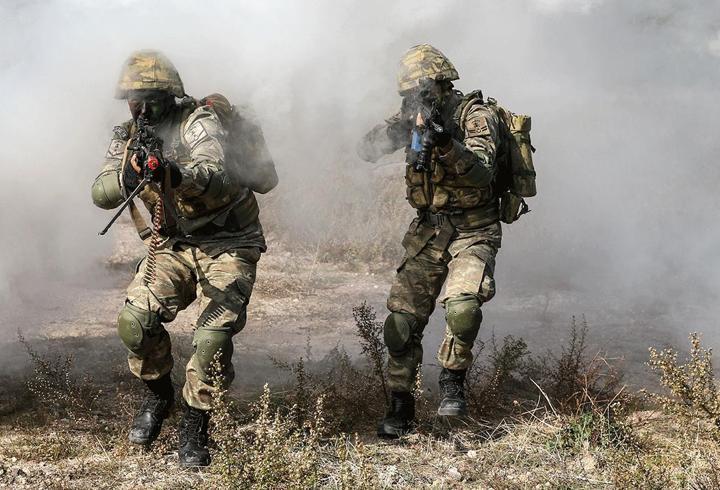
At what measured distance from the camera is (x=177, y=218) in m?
4.27

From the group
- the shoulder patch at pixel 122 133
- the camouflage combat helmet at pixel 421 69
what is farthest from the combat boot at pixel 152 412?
the camouflage combat helmet at pixel 421 69

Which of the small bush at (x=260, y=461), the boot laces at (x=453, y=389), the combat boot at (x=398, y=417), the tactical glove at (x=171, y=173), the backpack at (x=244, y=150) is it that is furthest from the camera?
the combat boot at (x=398, y=417)

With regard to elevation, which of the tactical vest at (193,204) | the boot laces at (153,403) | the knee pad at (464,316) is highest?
the tactical vest at (193,204)

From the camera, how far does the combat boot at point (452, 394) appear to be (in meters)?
4.38

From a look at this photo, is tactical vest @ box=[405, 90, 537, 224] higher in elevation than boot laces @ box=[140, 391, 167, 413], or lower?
higher

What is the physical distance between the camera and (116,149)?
4.49m

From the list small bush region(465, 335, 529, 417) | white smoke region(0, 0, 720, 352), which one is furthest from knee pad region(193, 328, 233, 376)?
white smoke region(0, 0, 720, 352)

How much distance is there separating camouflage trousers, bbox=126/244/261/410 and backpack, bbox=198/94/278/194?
365 mm

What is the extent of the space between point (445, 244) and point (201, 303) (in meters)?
1.30

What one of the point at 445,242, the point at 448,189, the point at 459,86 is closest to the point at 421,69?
the point at 448,189

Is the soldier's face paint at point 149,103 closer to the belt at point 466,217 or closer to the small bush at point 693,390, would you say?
the belt at point 466,217

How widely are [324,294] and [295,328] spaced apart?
1.04 m

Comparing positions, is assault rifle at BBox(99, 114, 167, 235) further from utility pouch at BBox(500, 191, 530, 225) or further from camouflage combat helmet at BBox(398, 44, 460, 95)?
utility pouch at BBox(500, 191, 530, 225)

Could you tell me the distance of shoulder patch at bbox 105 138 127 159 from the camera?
14.7 ft
